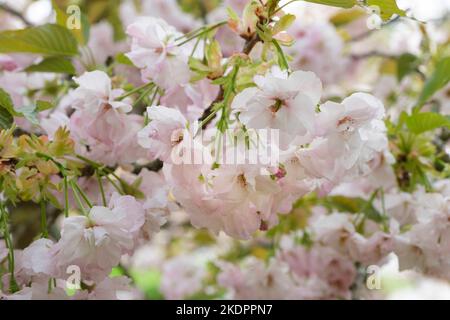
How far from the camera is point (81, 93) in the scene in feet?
2.18

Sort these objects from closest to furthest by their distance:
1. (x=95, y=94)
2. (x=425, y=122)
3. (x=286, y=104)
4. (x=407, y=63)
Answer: (x=286, y=104)
(x=95, y=94)
(x=425, y=122)
(x=407, y=63)

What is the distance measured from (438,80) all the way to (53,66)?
1.88 ft

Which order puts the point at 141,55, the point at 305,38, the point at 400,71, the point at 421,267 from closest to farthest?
the point at 141,55, the point at 421,267, the point at 400,71, the point at 305,38

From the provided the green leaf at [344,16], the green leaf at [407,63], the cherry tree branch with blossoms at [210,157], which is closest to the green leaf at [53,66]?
the cherry tree branch with blossoms at [210,157]

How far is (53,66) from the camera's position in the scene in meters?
0.87

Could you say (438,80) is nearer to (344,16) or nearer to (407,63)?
(407,63)

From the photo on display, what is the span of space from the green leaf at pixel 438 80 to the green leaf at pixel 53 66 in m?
0.52

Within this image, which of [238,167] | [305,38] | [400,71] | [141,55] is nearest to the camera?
[238,167]

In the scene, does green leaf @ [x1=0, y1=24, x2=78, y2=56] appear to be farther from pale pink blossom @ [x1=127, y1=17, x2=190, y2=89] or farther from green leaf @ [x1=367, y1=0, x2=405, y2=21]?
green leaf @ [x1=367, y1=0, x2=405, y2=21]

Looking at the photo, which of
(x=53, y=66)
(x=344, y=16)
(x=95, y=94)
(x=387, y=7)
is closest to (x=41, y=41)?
(x=53, y=66)

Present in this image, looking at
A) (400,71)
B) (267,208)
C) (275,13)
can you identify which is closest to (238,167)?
(267,208)

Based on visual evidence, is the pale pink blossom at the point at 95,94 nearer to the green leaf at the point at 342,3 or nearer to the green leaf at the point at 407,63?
the green leaf at the point at 342,3
